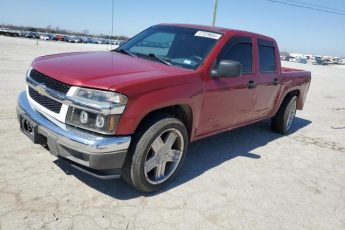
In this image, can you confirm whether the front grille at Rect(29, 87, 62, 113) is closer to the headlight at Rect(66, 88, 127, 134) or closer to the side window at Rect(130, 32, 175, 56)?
the headlight at Rect(66, 88, 127, 134)

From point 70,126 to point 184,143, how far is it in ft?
4.44

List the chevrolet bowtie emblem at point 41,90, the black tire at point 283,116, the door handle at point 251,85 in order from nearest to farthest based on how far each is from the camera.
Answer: the chevrolet bowtie emblem at point 41,90 → the door handle at point 251,85 → the black tire at point 283,116

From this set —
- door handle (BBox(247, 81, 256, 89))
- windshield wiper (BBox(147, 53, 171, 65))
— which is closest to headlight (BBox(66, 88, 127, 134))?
windshield wiper (BBox(147, 53, 171, 65))

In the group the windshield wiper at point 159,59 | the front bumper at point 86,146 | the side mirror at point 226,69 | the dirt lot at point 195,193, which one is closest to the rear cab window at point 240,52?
the side mirror at point 226,69

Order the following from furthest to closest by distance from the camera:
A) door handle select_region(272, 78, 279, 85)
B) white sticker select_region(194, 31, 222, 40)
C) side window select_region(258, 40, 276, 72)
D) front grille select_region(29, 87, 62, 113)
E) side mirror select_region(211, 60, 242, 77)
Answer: door handle select_region(272, 78, 279, 85) → side window select_region(258, 40, 276, 72) → white sticker select_region(194, 31, 222, 40) → side mirror select_region(211, 60, 242, 77) → front grille select_region(29, 87, 62, 113)

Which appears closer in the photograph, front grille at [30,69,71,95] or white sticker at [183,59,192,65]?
front grille at [30,69,71,95]

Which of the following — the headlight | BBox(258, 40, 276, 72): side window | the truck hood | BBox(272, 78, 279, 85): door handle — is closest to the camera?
the headlight

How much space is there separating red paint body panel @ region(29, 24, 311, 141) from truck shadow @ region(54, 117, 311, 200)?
1.62 ft

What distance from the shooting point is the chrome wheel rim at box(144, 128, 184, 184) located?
11.3ft

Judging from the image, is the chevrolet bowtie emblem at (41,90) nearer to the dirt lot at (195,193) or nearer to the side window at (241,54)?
the dirt lot at (195,193)

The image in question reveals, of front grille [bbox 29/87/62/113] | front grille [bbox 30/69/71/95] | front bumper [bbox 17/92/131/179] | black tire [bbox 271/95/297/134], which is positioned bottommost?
black tire [bbox 271/95/297/134]

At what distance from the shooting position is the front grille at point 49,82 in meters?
3.00

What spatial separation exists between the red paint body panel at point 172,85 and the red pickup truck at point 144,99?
0.4 inches

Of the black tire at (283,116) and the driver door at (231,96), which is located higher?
the driver door at (231,96)
